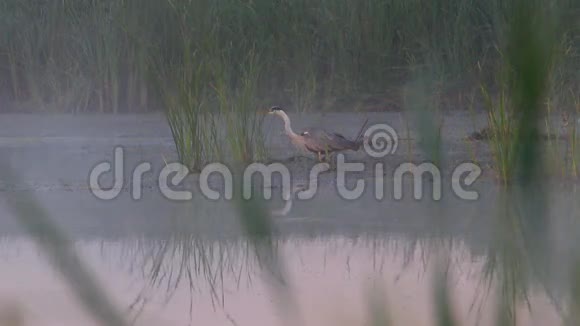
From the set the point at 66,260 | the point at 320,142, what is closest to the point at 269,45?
the point at 320,142

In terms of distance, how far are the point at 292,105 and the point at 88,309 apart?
7721mm

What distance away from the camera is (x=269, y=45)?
29.7 ft

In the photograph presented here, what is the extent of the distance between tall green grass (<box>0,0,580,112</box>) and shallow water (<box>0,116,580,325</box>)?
1.67 meters

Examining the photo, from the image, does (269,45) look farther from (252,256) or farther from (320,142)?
(252,256)

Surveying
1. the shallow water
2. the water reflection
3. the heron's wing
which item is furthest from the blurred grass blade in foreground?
the heron's wing

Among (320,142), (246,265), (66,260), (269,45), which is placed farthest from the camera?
(269,45)

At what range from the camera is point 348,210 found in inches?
226

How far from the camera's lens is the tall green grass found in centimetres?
890

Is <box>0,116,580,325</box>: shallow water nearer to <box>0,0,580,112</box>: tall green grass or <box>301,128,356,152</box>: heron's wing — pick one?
<box>301,128,356,152</box>: heron's wing

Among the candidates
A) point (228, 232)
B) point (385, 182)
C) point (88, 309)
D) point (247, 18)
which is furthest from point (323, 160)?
point (88, 309)

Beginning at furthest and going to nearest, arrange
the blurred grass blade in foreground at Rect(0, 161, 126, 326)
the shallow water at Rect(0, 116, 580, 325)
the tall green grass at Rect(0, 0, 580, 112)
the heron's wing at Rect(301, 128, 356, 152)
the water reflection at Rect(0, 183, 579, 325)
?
1. the tall green grass at Rect(0, 0, 580, 112)
2. the heron's wing at Rect(301, 128, 356, 152)
3. the water reflection at Rect(0, 183, 579, 325)
4. the shallow water at Rect(0, 116, 580, 325)
5. the blurred grass blade in foreground at Rect(0, 161, 126, 326)

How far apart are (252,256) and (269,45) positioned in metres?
6.95

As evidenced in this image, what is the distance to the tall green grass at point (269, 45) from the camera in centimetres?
890

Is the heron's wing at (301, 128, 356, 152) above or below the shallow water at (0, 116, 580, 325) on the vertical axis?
above
